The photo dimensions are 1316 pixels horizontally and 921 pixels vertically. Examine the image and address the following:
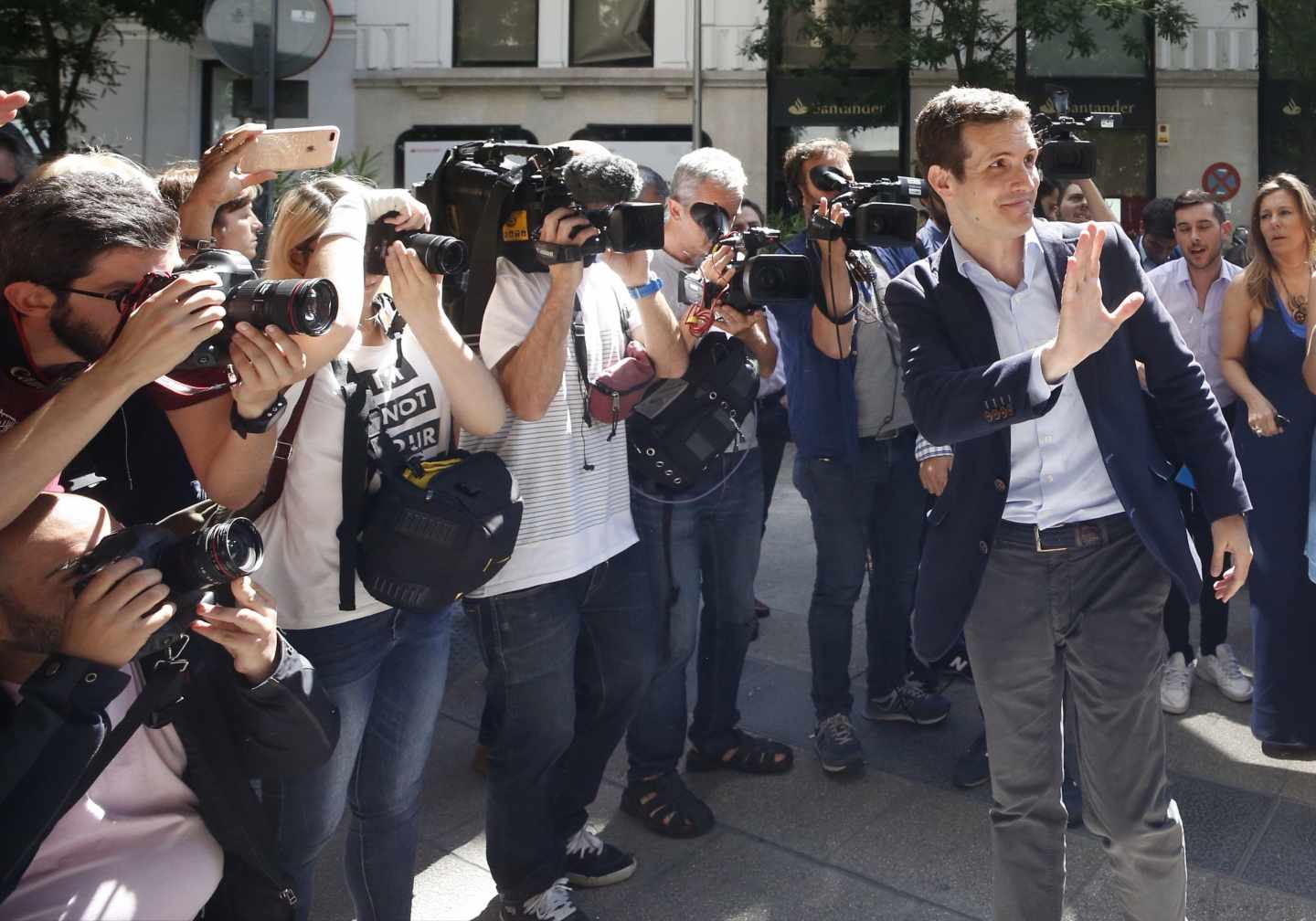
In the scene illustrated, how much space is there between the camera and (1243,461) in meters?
4.71

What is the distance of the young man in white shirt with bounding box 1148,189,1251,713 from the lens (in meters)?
5.12

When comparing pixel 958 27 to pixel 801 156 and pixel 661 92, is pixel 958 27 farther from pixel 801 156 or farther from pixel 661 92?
pixel 801 156

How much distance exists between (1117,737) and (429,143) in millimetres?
17094

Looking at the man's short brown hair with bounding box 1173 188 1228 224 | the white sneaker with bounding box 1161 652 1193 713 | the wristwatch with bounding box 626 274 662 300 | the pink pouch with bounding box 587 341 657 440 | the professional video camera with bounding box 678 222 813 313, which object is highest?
the man's short brown hair with bounding box 1173 188 1228 224

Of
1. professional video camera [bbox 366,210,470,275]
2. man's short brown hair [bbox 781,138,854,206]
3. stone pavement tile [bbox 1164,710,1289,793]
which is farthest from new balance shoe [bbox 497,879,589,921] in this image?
man's short brown hair [bbox 781,138,854,206]

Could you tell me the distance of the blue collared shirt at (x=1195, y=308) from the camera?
5.43 metres

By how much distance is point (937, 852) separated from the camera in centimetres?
386

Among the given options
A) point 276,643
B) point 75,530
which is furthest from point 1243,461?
point 75,530

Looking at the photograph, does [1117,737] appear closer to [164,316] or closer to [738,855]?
[738,855]

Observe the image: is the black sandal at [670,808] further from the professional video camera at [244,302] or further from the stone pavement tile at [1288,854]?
the professional video camera at [244,302]

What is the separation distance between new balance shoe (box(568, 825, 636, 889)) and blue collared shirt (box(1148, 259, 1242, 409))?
3.19 meters

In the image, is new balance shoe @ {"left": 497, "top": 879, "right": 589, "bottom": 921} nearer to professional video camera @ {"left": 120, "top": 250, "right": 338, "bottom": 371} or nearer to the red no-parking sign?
Answer: professional video camera @ {"left": 120, "top": 250, "right": 338, "bottom": 371}

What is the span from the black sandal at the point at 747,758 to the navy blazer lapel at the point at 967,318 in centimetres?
187

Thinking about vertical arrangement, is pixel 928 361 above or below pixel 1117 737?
above
